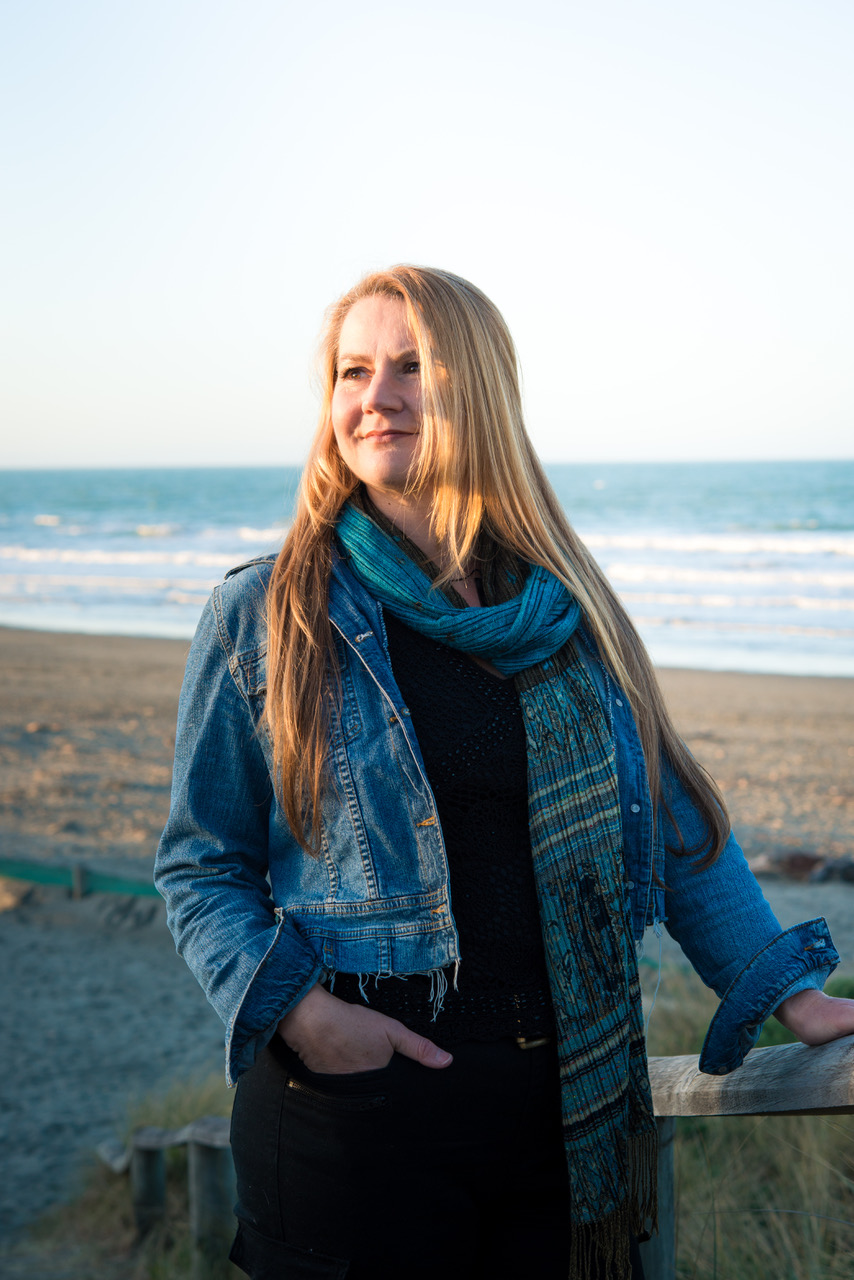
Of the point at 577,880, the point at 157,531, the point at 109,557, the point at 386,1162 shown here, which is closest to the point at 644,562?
the point at 109,557

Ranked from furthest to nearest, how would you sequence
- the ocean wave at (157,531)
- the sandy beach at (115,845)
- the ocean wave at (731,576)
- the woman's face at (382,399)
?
1. the ocean wave at (157,531)
2. the ocean wave at (731,576)
3. the sandy beach at (115,845)
4. the woman's face at (382,399)

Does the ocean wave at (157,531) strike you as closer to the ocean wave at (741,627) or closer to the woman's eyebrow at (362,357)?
the ocean wave at (741,627)

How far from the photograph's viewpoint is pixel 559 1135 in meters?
1.64

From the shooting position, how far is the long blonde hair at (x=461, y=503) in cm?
167

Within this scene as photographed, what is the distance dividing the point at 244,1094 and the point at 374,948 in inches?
11.5

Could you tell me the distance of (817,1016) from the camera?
1.55 m

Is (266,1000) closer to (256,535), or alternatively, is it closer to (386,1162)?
(386,1162)

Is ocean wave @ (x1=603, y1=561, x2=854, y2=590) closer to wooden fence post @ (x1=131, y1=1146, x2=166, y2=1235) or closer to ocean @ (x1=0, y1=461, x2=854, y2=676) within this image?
ocean @ (x1=0, y1=461, x2=854, y2=676)

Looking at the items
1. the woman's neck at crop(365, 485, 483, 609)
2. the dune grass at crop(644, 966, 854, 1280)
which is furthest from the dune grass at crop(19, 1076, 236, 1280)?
the woman's neck at crop(365, 485, 483, 609)

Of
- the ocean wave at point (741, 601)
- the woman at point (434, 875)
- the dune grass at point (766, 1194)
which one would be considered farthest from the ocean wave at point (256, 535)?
the woman at point (434, 875)

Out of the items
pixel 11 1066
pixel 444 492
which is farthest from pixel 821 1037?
pixel 11 1066

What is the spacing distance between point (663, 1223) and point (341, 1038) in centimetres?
72

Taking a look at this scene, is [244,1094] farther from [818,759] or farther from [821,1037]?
[818,759]

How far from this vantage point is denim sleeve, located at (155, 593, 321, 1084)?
148 cm
